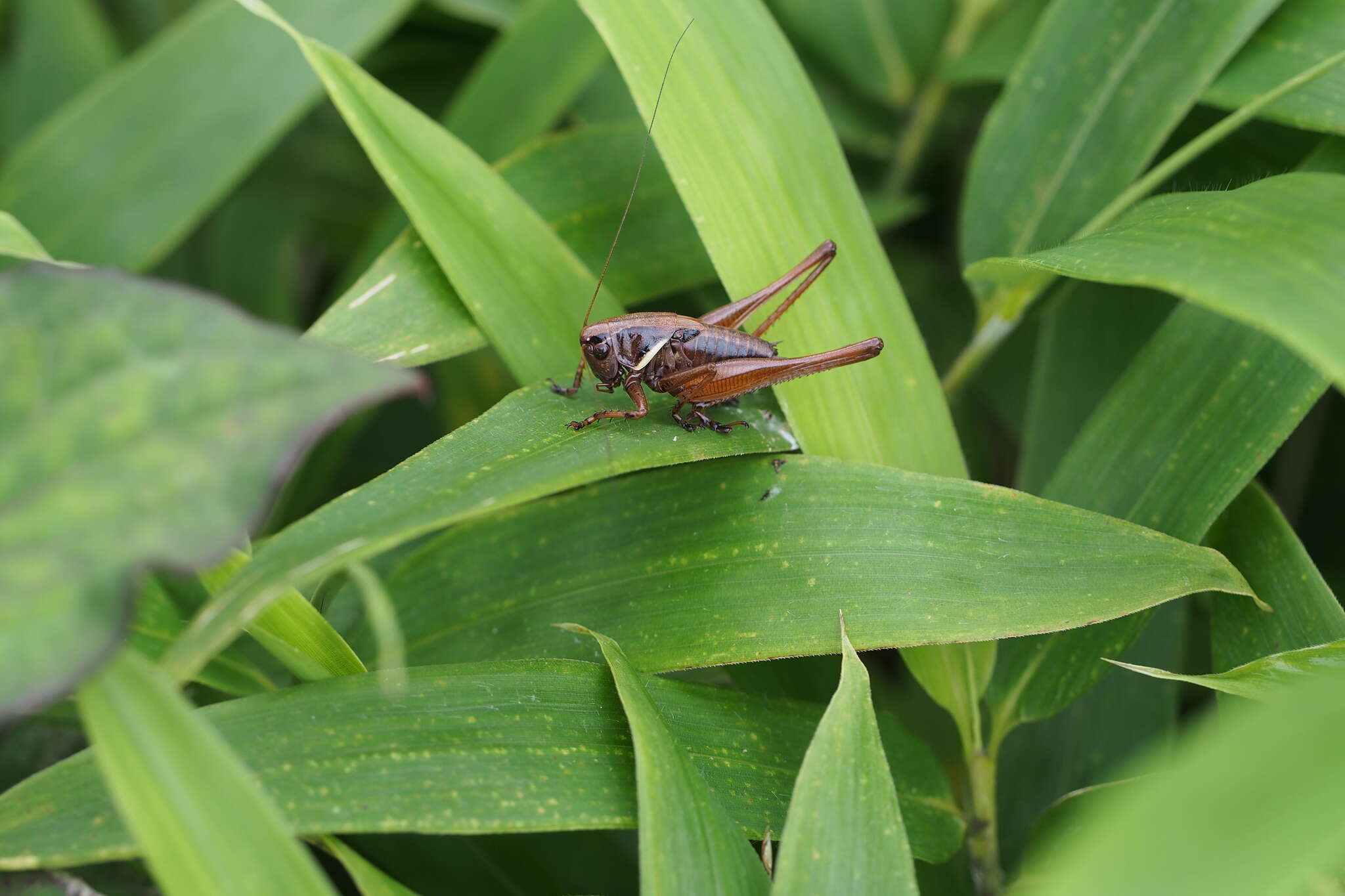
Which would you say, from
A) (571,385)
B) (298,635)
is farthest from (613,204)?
(298,635)

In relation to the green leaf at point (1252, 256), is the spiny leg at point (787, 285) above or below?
above

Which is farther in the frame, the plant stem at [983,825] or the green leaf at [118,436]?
the plant stem at [983,825]

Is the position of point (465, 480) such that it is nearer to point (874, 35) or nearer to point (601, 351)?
point (601, 351)

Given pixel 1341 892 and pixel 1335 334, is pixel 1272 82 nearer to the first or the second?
pixel 1335 334

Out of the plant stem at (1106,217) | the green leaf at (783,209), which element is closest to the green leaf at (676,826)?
the green leaf at (783,209)

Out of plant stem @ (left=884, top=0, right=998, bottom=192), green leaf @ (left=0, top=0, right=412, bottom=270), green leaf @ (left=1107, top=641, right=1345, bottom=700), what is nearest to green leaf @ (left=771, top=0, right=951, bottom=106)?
plant stem @ (left=884, top=0, right=998, bottom=192)

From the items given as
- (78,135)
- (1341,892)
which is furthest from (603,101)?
(1341,892)

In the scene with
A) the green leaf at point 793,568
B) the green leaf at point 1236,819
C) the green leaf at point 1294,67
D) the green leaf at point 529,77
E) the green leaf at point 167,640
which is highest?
the green leaf at point 529,77

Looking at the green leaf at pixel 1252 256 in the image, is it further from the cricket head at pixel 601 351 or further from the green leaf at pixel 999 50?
the green leaf at pixel 999 50
